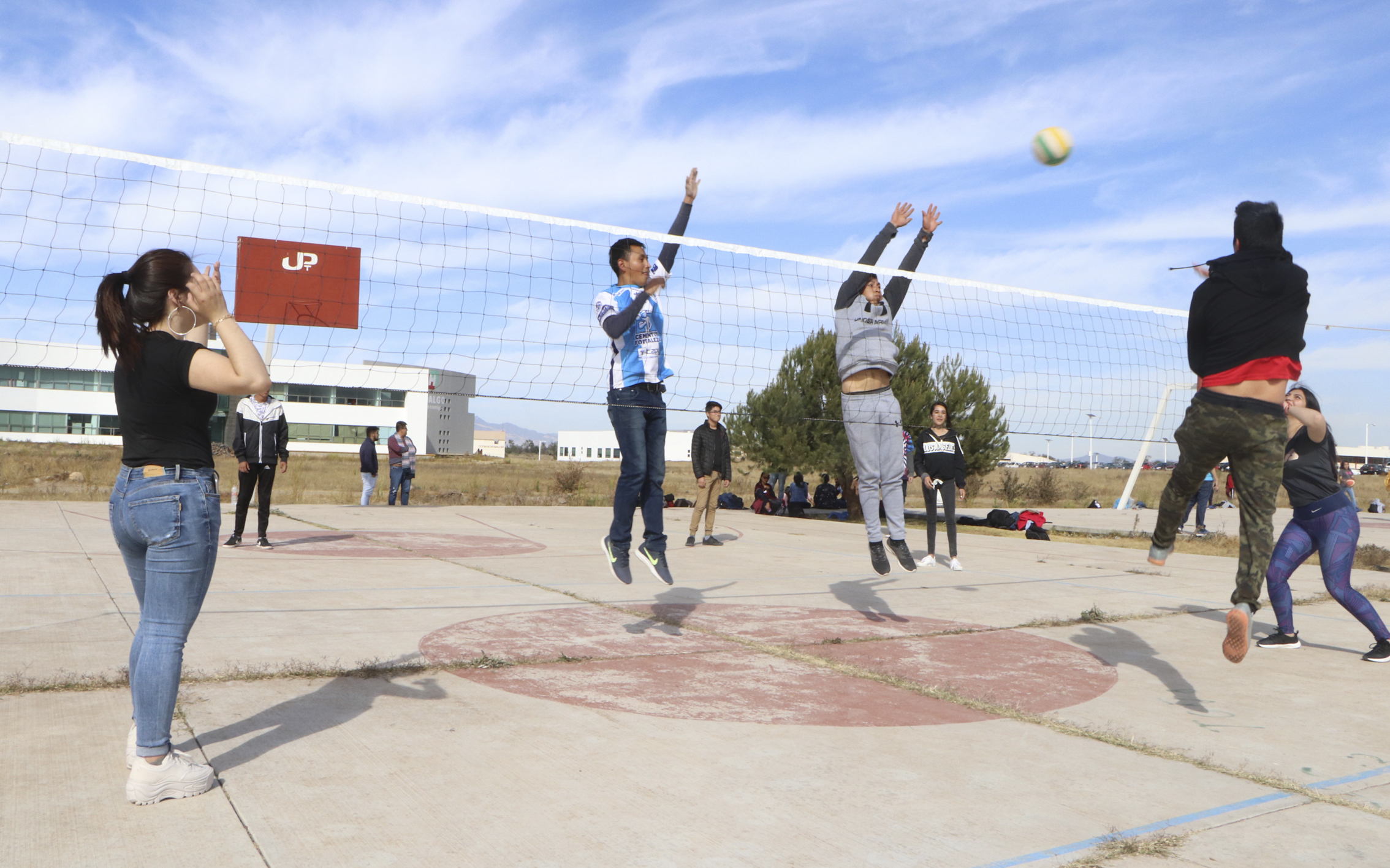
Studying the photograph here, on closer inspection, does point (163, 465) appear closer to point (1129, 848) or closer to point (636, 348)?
point (636, 348)

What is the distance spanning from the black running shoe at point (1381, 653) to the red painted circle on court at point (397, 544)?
7.73 m

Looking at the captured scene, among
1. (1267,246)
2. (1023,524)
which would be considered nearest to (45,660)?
(1267,246)

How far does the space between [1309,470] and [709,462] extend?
26.1ft

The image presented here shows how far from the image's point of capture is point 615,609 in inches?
269

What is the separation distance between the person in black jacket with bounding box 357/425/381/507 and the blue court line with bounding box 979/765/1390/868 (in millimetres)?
17052

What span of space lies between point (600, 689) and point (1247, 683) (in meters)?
3.42

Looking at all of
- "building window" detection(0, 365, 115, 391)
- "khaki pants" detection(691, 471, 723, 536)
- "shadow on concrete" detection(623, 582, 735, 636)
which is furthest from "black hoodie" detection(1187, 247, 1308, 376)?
"building window" detection(0, 365, 115, 391)

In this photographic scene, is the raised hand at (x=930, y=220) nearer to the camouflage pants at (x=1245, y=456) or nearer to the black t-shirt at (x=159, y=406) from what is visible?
the camouflage pants at (x=1245, y=456)

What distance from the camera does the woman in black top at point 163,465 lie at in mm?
2992

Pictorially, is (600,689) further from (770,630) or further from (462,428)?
(462,428)

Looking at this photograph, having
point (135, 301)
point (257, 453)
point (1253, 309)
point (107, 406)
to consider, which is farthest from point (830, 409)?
point (107, 406)

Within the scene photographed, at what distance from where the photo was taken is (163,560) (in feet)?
9.91

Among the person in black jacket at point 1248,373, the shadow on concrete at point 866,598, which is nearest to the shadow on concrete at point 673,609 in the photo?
the shadow on concrete at point 866,598

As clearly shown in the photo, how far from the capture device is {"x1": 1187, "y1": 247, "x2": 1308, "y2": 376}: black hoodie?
161 inches
